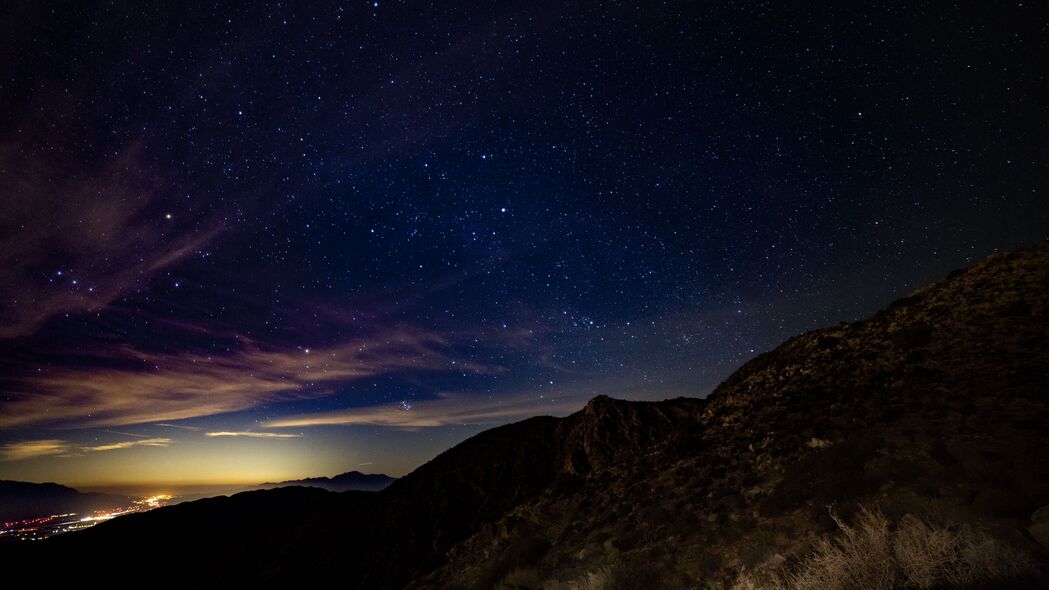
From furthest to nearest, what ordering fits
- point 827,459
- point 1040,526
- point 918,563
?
point 827,459 → point 1040,526 → point 918,563

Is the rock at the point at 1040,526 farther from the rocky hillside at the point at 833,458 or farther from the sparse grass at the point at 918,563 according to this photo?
the sparse grass at the point at 918,563

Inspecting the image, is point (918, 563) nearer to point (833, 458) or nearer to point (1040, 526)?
point (1040, 526)

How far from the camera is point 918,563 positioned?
522cm

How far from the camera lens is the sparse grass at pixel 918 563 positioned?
4.72 metres

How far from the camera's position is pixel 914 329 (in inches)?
657

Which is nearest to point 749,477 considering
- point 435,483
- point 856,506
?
point 856,506

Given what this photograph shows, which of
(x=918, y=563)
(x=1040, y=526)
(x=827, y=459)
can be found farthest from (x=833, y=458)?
(x=918, y=563)

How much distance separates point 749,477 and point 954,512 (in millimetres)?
6219

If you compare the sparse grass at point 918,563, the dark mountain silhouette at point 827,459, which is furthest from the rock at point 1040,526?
the sparse grass at point 918,563

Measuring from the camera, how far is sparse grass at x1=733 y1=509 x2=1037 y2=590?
A: 472 cm

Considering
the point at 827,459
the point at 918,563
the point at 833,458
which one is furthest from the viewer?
the point at 827,459

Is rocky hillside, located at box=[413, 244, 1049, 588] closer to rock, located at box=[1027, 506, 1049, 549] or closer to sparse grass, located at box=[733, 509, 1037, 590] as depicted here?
rock, located at box=[1027, 506, 1049, 549]

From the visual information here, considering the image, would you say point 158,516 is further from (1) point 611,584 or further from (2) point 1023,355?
(2) point 1023,355

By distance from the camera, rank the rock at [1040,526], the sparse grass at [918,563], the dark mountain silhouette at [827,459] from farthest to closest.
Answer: the dark mountain silhouette at [827,459] < the rock at [1040,526] < the sparse grass at [918,563]
